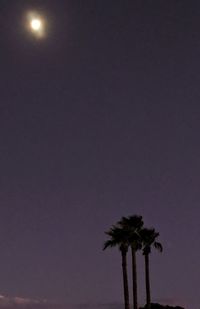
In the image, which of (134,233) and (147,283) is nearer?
(134,233)

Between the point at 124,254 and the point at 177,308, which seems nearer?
the point at 124,254

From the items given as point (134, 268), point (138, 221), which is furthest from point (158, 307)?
point (138, 221)

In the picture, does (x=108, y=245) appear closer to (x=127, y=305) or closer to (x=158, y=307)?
(x=127, y=305)

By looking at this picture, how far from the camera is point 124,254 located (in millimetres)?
66250

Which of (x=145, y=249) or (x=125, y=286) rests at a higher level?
(x=145, y=249)

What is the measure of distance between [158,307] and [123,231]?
1522 centimetres

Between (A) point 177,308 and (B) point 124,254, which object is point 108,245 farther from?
(A) point 177,308

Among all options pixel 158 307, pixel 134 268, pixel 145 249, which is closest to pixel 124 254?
pixel 134 268

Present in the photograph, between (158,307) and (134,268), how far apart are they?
10.0 meters

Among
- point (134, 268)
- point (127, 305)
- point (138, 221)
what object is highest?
point (138, 221)

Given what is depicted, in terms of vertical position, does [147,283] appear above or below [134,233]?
below

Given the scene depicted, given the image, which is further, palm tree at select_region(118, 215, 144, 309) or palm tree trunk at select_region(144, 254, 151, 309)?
palm tree trunk at select_region(144, 254, 151, 309)

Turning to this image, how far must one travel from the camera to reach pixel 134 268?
221 feet

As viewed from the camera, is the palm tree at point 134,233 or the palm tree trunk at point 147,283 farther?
the palm tree trunk at point 147,283
